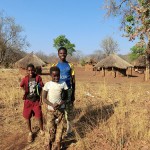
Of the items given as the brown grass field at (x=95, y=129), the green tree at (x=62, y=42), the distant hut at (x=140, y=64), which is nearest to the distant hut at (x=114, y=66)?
the distant hut at (x=140, y=64)

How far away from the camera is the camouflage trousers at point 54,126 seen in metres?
4.11

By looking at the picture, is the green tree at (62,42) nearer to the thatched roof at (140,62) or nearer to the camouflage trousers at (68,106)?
the thatched roof at (140,62)

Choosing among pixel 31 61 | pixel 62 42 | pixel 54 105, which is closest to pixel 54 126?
pixel 54 105

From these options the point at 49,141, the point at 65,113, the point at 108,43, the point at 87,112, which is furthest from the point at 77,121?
the point at 108,43

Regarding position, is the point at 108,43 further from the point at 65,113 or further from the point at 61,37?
the point at 65,113

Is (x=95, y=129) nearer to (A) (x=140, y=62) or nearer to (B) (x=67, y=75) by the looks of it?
(B) (x=67, y=75)

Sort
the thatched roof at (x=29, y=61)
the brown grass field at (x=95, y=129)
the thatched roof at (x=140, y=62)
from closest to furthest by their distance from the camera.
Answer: the brown grass field at (x=95, y=129)
the thatched roof at (x=29, y=61)
the thatched roof at (x=140, y=62)

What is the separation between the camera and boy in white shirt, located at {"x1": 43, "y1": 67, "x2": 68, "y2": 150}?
161 inches

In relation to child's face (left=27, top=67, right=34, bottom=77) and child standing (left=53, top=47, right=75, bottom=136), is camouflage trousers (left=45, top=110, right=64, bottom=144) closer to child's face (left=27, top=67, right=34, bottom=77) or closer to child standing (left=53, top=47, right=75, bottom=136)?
child standing (left=53, top=47, right=75, bottom=136)

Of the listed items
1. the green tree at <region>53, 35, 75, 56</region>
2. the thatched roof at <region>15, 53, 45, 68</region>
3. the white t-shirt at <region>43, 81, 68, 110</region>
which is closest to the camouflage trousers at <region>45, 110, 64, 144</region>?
the white t-shirt at <region>43, 81, 68, 110</region>

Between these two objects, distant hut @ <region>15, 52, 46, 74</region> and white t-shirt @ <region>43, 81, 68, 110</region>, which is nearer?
white t-shirt @ <region>43, 81, 68, 110</region>

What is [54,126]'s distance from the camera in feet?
13.6

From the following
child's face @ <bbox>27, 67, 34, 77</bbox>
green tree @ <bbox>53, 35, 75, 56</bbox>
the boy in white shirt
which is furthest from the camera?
green tree @ <bbox>53, 35, 75, 56</bbox>

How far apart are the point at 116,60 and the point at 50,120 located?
2331cm
